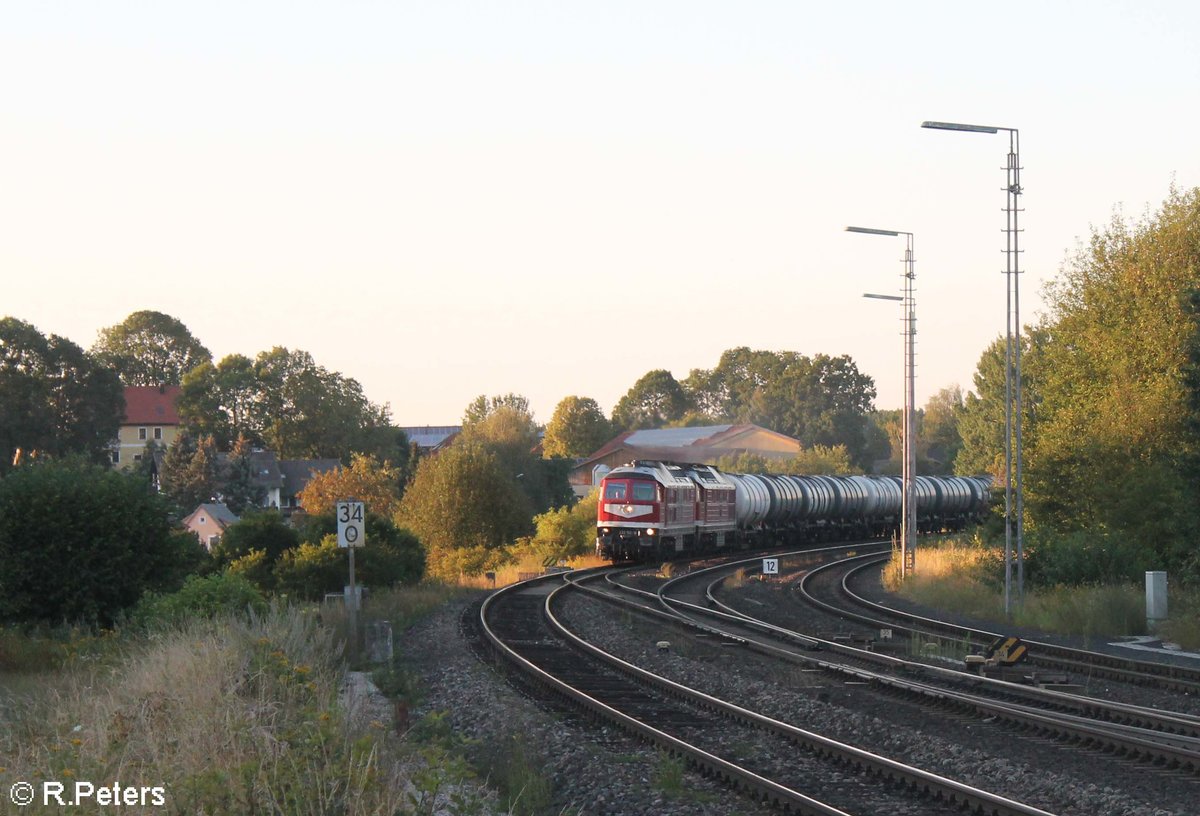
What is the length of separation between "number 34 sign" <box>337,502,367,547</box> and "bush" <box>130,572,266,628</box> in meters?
1.75

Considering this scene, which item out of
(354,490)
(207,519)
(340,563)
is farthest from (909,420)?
(207,519)

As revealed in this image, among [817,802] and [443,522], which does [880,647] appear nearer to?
[817,802]

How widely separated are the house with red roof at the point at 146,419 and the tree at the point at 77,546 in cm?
10169

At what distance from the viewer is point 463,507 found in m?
62.6

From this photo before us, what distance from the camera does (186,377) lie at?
108m

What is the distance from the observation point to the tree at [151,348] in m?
129

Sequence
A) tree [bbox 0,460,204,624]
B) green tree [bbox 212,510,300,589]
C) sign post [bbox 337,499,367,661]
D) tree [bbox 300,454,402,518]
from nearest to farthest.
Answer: sign post [bbox 337,499,367,661], tree [bbox 0,460,204,624], green tree [bbox 212,510,300,589], tree [bbox 300,454,402,518]

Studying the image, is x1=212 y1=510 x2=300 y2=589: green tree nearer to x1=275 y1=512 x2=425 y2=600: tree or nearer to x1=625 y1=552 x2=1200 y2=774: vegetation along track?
x1=275 y1=512 x2=425 y2=600: tree

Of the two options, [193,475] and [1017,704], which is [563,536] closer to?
[1017,704]

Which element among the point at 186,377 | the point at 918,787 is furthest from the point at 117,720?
the point at 186,377

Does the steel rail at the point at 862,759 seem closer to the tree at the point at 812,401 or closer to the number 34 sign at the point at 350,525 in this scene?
the number 34 sign at the point at 350,525

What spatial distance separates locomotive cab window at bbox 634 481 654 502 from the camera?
41.6 metres

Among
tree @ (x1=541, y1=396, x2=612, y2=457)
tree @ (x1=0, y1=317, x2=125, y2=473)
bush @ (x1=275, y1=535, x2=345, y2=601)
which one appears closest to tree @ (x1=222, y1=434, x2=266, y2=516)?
tree @ (x1=0, y1=317, x2=125, y2=473)

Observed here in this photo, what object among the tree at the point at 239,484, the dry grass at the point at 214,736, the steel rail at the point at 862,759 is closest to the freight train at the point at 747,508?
the steel rail at the point at 862,759
